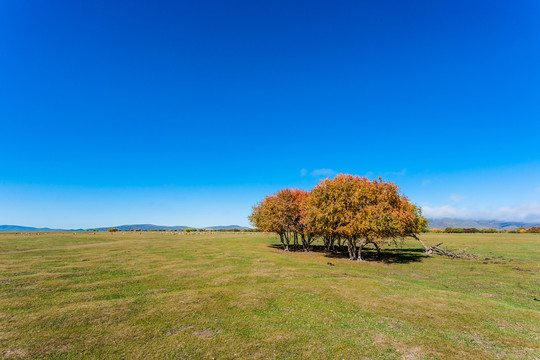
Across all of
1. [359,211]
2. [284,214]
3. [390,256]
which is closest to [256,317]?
[359,211]

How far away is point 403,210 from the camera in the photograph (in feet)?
128

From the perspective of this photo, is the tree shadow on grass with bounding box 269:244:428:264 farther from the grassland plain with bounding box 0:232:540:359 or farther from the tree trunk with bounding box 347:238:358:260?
the grassland plain with bounding box 0:232:540:359

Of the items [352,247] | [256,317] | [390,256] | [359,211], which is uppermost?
[359,211]

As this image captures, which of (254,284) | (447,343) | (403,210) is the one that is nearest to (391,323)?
(447,343)

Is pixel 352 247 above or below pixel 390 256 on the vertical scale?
above

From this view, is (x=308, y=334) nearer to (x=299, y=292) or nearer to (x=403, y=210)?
(x=299, y=292)

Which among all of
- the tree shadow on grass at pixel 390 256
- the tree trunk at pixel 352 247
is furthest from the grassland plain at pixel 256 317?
the tree shadow on grass at pixel 390 256

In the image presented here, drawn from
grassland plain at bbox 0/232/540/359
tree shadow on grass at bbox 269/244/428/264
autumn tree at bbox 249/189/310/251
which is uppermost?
autumn tree at bbox 249/189/310/251

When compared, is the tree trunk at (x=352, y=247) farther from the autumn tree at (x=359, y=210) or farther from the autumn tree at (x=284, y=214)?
the autumn tree at (x=284, y=214)

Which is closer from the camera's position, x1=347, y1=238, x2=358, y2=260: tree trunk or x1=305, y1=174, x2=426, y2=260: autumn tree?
x1=305, y1=174, x2=426, y2=260: autumn tree

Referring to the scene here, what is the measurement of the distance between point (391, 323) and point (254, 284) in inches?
425

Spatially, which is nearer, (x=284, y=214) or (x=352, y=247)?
(x=352, y=247)

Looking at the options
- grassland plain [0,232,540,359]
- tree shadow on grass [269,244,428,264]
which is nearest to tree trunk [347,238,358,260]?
tree shadow on grass [269,244,428,264]

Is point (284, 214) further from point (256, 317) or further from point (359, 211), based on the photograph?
point (256, 317)
